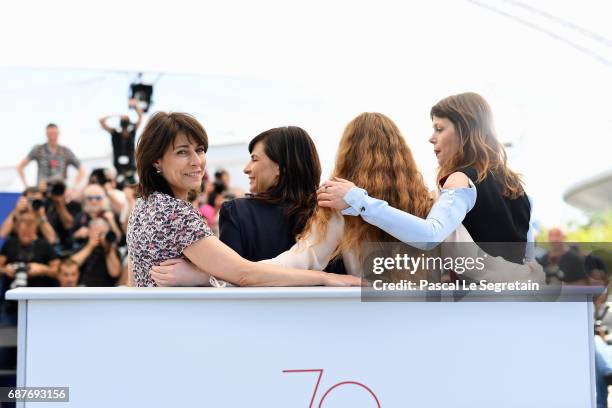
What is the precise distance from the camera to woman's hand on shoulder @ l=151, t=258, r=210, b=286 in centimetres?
238

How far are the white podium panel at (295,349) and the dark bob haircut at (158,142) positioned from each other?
1.37 ft

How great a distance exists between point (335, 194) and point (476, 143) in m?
0.54

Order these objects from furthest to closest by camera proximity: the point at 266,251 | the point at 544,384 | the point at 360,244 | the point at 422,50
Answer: the point at 422,50, the point at 266,251, the point at 360,244, the point at 544,384

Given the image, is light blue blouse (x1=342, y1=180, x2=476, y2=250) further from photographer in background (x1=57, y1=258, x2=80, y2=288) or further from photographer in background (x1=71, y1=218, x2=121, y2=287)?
photographer in background (x1=71, y1=218, x2=121, y2=287)

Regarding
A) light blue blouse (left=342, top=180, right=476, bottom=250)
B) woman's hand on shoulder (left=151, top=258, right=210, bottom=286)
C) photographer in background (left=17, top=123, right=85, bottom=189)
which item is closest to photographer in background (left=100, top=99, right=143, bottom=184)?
photographer in background (left=17, top=123, right=85, bottom=189)

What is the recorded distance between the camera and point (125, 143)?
671cm

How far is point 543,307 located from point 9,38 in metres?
5.53

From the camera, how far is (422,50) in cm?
691

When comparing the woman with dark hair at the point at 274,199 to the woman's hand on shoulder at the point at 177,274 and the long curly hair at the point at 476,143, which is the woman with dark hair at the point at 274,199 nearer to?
the woman's hand on shoulder at the point at 177,274

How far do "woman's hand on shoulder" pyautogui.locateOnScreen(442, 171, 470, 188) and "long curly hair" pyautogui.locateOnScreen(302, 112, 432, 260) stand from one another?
0.17 m

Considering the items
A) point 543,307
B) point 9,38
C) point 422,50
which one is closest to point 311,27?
→ point 422,50

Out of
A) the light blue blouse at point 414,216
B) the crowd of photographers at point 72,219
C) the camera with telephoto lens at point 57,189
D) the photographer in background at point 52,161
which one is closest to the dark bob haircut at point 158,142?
the light blue blouse at point 414,216

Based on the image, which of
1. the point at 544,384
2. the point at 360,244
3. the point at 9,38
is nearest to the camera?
the point at 544,384

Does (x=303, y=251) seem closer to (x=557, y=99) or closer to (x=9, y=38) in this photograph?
(x=9, y=38)
